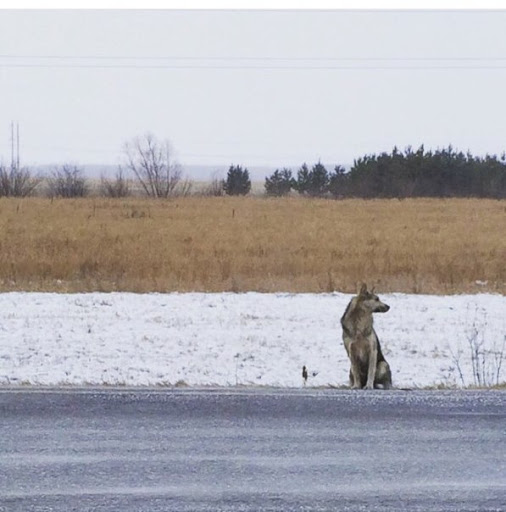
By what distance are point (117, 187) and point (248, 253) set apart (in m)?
46.4

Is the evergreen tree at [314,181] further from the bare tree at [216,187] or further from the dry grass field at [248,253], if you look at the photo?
the dry grass field at [248,253]

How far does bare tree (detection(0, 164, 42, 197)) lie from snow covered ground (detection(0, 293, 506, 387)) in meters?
52.3

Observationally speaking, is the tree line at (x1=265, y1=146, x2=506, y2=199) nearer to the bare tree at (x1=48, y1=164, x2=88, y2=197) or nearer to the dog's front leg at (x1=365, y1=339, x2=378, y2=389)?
the bare tree at (x1=48, y1=164, x2=88, y2=197)

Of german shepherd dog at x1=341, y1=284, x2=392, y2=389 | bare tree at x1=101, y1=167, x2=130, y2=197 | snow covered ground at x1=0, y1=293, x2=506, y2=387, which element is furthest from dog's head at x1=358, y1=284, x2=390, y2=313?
bare tree at x1=101, y1=167, x2=130, y2=197

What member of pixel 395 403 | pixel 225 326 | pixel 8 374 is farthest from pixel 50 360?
pixel 395 403

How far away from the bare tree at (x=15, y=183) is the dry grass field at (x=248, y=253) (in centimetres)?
3051

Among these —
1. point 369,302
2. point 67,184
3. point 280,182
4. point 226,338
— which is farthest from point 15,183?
point 369,302

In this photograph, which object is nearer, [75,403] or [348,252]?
[75,403]

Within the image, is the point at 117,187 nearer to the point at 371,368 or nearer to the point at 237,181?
the point at 237,181

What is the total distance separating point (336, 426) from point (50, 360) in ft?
22.1

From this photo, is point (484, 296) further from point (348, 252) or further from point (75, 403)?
point (75, 403)

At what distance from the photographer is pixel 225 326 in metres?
15.6

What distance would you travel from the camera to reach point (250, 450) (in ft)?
21.5

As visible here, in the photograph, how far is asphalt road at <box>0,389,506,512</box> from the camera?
545 centimetres
